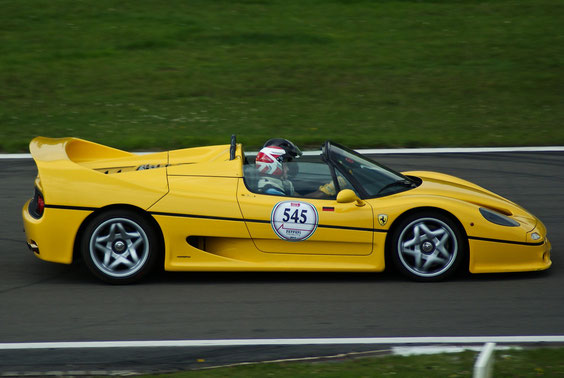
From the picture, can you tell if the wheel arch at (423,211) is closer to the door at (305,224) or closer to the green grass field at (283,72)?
the door at (305,224)

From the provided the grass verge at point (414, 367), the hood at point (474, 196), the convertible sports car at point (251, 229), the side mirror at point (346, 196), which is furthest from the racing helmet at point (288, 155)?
the grass verge at point (414, 367)

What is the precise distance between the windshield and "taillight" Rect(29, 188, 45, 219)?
247 centimetres

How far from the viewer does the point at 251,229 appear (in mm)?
6535

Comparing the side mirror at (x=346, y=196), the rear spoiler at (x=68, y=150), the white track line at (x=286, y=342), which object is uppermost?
the rear spoiler at (x=68, y=150)

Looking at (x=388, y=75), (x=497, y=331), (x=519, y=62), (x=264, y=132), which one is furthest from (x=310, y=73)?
(x=497, y=331)

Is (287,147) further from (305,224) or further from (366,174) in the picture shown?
(305,224)

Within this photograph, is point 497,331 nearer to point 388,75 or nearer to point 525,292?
point 525,292

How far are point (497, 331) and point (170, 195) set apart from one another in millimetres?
2805

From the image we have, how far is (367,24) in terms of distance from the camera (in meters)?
17.5

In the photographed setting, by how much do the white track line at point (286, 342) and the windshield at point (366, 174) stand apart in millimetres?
1600

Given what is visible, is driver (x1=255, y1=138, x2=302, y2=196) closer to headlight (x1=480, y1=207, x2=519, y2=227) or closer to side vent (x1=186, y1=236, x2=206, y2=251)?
side vent (x1=186, y1=236, x2=206, y2=251)

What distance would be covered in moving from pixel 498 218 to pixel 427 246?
0.68 m

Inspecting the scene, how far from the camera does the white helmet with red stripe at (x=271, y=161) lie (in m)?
6.83

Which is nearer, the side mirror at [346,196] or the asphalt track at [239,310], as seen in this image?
the asphalt track at [239,310]
